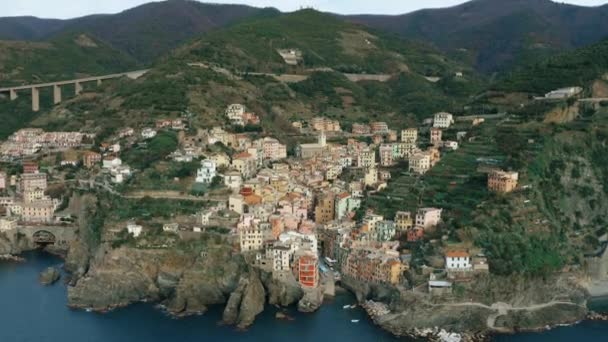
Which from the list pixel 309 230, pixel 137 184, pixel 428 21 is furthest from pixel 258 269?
pixel 428 21

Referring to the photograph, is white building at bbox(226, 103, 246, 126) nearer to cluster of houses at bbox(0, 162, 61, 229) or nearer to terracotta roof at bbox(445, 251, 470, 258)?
cluster of houses at bbox(0, 162, 61, 229)

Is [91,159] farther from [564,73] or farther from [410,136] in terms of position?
[564,73]

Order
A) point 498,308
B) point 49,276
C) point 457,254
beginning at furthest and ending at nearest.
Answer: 1. point 49,276
2. point 457,254
3. point 498,308

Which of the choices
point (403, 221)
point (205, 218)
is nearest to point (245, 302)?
point (205, 218)

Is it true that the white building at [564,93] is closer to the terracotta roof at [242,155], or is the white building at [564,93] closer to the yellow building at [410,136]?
the yellow building at [410,136]

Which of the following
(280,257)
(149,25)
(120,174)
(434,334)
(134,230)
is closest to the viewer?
(434,334)

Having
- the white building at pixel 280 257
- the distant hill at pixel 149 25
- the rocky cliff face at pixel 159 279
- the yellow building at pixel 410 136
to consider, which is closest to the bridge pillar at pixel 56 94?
the yellow building at pixel 410 136

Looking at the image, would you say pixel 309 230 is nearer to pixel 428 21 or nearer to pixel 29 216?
pixel 29 216
